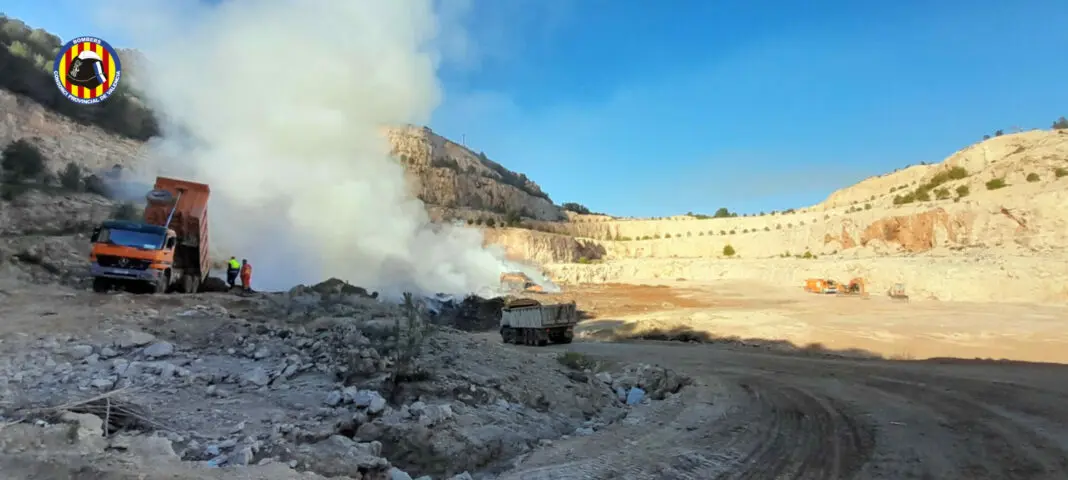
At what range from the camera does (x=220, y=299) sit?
1597 centimetres

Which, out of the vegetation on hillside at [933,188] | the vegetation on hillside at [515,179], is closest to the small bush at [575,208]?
the vegetation on hillside at [515,179]

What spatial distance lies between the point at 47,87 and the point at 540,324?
3982 cm

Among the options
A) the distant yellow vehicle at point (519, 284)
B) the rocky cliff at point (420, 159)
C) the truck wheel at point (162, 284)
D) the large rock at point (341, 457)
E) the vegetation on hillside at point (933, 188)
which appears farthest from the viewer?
the vegetation on hillside at point (933, 188)

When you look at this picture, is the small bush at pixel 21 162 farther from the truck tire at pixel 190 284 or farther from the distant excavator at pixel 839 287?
the distant excavator at pixel 839 287

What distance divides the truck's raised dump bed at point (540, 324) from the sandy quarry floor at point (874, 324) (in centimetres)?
570

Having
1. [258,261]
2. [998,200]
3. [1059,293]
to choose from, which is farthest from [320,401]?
[998,200]

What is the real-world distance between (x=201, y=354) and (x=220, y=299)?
25.5 ft

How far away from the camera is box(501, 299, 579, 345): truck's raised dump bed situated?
83.2 feet

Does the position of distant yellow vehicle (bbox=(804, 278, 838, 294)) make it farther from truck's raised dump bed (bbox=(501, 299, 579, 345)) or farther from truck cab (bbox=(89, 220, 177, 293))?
truck cab (bbox=(89, 220, 177, 293))

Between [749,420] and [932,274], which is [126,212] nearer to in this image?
[749,420]

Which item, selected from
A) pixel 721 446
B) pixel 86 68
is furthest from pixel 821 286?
pixel 86 68

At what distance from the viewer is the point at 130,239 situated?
56.1 feet

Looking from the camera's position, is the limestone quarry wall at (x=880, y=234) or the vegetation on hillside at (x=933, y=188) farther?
the vegetation on hillside at (x=933, y=188)

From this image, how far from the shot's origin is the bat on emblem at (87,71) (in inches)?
1160
